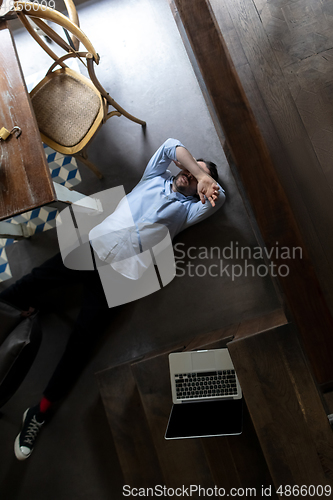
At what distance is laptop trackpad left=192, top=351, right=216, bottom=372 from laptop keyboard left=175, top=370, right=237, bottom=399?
37 millimetres

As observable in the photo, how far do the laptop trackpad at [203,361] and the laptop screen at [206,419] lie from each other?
0.19 m

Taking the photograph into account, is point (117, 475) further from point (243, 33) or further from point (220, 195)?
point (243, 33)

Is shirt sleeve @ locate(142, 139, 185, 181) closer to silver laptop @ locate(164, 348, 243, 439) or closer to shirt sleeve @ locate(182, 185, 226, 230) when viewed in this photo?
shirt sleeve @ locate(182, 185, 226, 230)

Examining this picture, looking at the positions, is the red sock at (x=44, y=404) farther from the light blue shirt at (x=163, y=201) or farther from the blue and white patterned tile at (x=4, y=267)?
the light blue shirt at (x=163, y=201)

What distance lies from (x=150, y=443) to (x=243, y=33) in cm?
314

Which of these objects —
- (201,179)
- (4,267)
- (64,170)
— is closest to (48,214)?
(64,170)

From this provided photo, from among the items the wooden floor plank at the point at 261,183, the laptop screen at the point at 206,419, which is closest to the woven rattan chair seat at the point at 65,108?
the wooden floor plank at the point at 261,183

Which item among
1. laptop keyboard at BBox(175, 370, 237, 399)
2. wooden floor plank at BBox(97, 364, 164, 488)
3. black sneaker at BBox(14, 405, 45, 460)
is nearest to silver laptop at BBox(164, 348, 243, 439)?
laptop keyboard at BBox(175, 370, 237, 399)

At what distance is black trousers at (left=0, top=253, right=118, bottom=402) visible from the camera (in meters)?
2.48

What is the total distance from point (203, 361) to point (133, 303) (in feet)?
2.66

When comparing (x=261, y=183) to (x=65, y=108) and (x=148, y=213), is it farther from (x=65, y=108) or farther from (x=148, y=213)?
(x=65, y=108)

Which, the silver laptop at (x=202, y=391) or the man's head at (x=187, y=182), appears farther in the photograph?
the man's head at (x=187, y=182)

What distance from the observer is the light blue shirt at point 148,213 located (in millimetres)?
2291

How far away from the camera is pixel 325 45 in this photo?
2.57 metres
